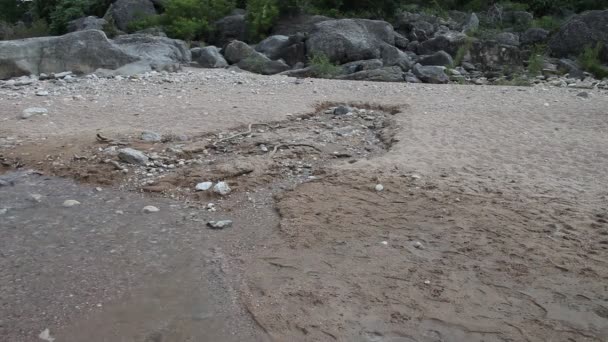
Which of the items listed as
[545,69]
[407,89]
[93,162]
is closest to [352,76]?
[407,89]

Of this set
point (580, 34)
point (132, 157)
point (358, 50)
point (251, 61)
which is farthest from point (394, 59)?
point (132, 157)

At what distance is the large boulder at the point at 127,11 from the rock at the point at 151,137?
1458 centimetres

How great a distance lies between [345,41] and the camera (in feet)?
46.9

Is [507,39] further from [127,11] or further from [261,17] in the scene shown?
[127,11]

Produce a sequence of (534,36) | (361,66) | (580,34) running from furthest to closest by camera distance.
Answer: (534,36), (580,34), (361,66)

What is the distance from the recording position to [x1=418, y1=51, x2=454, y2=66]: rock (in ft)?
45.4

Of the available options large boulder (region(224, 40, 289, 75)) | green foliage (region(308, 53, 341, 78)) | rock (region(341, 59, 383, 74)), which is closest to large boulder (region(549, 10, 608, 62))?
rock (region(341, 59, 383, 74))

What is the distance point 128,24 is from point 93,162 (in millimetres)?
15148

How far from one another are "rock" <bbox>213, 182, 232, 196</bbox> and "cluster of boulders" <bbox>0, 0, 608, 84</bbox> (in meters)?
6.23

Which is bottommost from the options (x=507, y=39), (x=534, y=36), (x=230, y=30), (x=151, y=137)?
(x=230, y=30)

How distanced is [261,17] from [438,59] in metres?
6.14

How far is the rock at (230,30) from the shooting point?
18.5 metres

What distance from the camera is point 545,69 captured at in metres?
13.4

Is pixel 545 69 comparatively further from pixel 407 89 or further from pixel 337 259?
pixel 337 259
